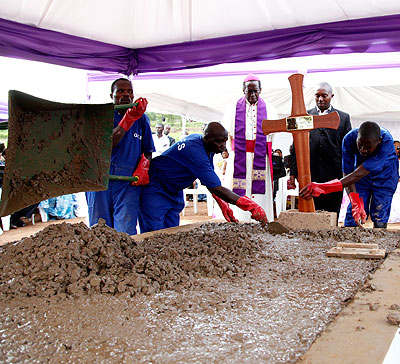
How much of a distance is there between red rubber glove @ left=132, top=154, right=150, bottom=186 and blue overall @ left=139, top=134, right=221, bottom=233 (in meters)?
0.08

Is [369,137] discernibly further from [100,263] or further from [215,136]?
[100,263]

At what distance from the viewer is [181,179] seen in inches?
107

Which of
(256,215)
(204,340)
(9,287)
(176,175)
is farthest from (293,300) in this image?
(176,175)

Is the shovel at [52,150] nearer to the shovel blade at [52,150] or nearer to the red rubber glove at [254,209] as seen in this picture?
the shovel blade at [52,150]

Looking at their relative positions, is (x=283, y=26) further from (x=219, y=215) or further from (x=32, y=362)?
(x=32, y=362)

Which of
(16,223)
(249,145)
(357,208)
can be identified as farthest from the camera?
(16,223)

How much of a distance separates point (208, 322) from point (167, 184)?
71.7 inches

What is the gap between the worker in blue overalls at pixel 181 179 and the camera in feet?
8.18

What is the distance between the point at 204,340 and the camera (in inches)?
34.3

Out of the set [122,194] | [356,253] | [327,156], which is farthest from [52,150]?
[327,156]

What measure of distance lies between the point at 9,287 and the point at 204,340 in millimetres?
635

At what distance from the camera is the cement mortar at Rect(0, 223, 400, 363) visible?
84 centimetres

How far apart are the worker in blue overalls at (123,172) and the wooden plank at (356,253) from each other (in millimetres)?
1379

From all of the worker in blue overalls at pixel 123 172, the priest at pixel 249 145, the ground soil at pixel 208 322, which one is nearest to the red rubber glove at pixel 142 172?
the worker in blue overalls at pixel 123 172
